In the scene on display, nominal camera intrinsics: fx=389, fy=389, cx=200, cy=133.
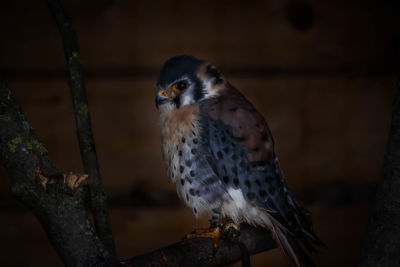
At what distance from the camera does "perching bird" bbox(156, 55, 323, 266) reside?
109 centimetres

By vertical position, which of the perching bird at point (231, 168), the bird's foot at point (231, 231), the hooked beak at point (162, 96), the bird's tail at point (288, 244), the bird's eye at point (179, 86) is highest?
the bird's eye at point (179, 86)

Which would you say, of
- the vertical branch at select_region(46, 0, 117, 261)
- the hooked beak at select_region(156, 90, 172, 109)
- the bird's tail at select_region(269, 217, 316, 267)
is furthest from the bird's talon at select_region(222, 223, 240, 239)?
the hooked beak at select_region(156, 90, 172, 109)

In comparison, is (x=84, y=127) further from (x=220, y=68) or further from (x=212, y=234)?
(x=220, y=68)

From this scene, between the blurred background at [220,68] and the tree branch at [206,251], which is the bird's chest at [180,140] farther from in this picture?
the blurred background at [220,68]

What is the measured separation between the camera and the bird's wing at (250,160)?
1.09 metres

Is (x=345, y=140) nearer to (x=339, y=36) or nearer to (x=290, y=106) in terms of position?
(x=290, y=106)

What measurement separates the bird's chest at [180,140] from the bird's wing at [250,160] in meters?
0.04

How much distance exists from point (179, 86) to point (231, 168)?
0.30 m

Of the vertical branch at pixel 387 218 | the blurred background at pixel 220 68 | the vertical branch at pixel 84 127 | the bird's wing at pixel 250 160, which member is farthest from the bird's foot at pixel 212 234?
the blurred background at pixel 220 68

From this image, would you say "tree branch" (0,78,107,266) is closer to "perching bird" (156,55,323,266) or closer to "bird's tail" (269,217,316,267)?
"perching bird" (156,55,323,266)

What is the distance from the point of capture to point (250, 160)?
1.11m

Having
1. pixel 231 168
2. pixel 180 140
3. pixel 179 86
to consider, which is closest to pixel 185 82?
pixel 179 86

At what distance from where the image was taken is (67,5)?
1.51 m

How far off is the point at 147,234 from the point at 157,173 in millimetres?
263
